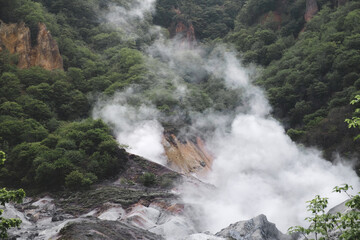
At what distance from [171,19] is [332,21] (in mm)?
28108

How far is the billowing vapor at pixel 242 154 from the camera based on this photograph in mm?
19812

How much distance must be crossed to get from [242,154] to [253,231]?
51.5 feet

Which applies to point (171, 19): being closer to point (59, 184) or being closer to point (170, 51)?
point (170, 51)

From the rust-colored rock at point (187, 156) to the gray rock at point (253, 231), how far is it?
13.7 meters

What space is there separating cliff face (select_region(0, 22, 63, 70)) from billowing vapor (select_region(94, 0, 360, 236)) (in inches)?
281

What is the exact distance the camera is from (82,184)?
23016 mm

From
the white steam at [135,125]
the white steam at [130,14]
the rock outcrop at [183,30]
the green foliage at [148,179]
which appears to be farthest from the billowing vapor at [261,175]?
the rock outcrop at [183,30]

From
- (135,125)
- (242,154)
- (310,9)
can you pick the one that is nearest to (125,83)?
(135,125)

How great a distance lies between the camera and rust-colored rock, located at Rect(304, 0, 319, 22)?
50.9 meters

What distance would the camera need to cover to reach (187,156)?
101 ft

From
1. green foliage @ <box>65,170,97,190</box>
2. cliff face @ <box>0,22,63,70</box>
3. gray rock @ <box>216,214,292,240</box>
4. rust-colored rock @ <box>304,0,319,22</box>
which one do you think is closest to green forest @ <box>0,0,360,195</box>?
green foliage @ <box>65,170,97,190</box>

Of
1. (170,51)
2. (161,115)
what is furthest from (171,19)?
(161,115)

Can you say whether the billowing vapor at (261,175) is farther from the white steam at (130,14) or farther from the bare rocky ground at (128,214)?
the white steam at (130,14)

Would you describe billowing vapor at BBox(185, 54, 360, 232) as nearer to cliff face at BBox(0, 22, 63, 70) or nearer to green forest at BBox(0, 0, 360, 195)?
green forest at BBox(0, 0, 360, 195)
